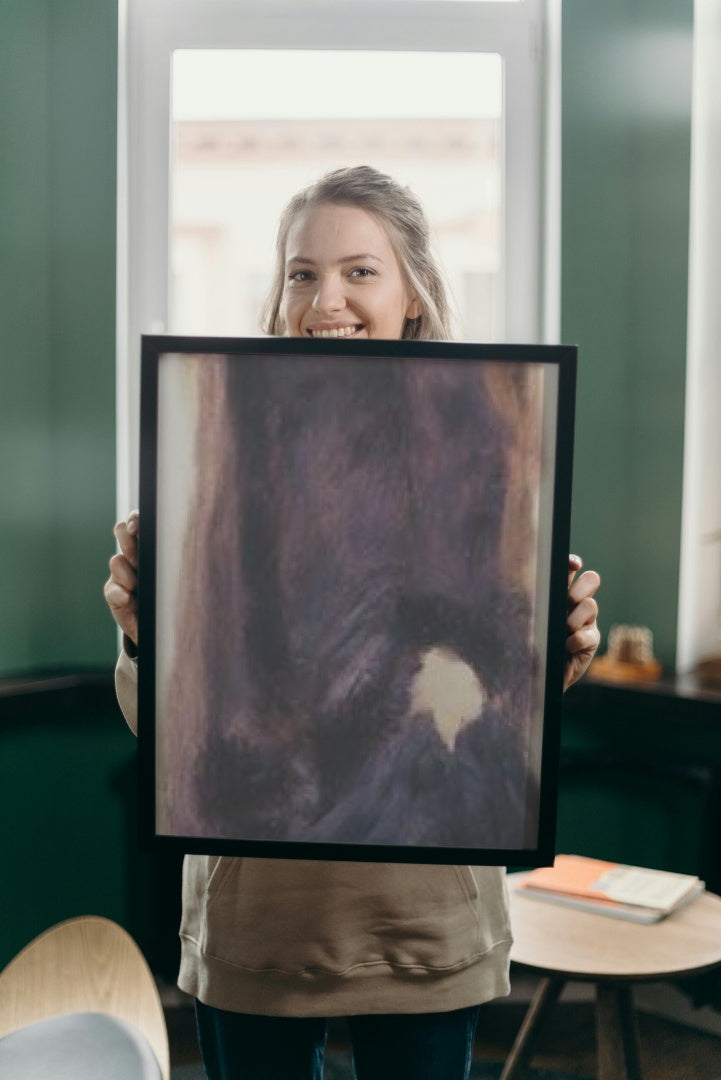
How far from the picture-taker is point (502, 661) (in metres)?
0.87

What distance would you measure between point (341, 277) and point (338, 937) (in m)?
0.65

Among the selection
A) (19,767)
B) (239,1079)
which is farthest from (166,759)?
(19,767)

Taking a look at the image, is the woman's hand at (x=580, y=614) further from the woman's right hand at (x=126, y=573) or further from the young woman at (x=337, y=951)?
the woman's right hand at (x=126, y=573)

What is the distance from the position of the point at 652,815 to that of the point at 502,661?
5.70 ft

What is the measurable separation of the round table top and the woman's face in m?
1.02

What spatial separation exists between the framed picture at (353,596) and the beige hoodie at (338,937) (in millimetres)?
137

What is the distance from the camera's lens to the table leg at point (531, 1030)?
177cm

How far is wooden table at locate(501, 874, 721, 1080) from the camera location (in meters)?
1.56

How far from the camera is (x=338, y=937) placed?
98 centimetres

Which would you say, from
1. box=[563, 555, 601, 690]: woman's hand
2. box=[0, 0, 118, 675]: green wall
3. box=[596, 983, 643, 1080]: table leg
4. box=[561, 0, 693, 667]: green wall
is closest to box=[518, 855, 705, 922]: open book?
box=[596, 983, 643, 1080]: table leg

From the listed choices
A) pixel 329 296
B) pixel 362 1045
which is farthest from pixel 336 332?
pixel 362 1045

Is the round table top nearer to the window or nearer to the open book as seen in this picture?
the open book

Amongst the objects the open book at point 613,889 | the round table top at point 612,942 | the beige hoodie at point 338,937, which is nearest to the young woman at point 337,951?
the beige hoodie at point 338,937

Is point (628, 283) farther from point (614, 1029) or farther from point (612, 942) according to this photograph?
point (614, 1029)
